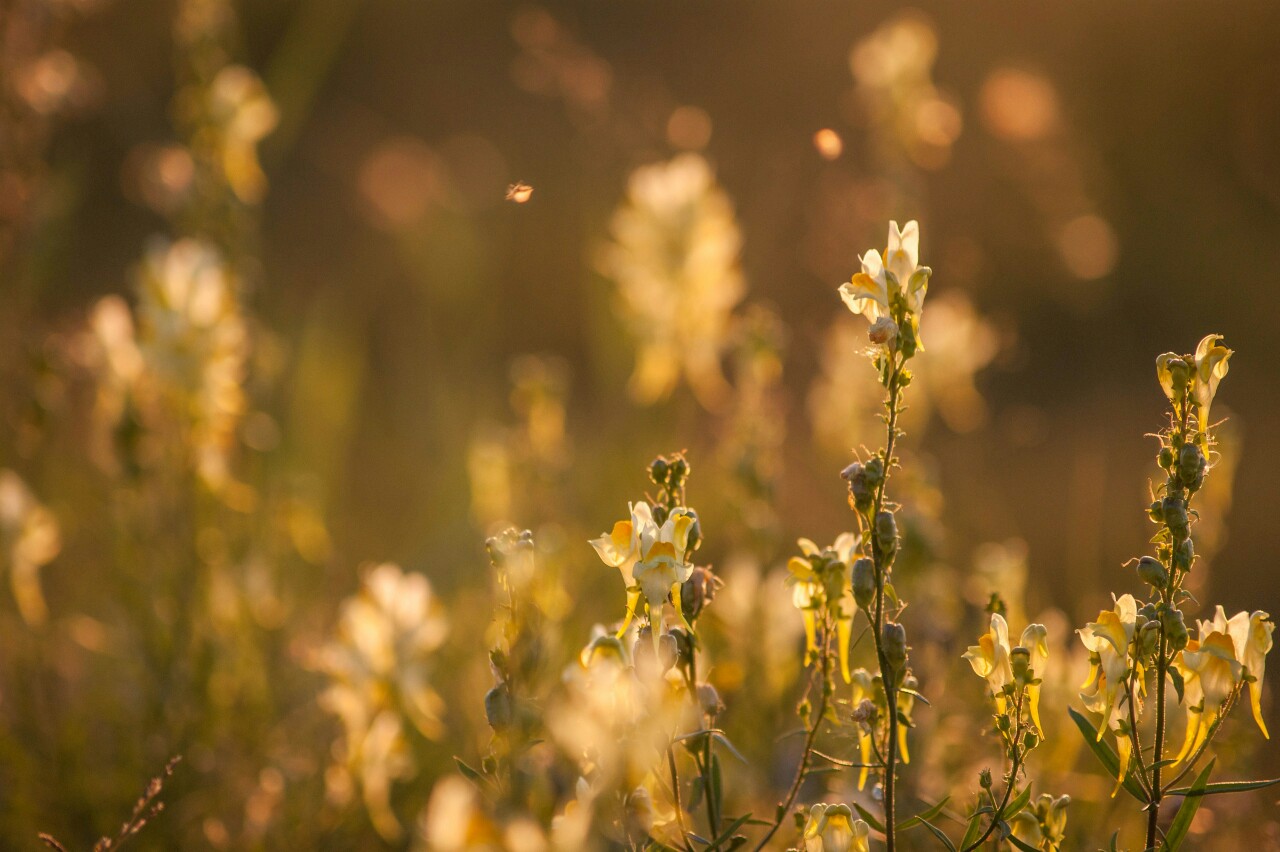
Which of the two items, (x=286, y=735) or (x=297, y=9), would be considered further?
(x=297, y=9)

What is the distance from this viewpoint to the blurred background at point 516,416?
274 centimetres

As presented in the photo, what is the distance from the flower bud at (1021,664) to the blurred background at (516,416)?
63cm

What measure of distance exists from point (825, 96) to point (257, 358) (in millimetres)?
7143

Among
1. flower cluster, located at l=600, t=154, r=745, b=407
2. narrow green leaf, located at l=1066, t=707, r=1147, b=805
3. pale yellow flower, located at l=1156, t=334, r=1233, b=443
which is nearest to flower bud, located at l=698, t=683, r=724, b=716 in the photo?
narrow green leaf, located at l=1066, t=707, r=1147, b=805

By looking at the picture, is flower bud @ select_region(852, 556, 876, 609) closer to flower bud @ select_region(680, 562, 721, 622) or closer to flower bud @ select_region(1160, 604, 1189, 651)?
flower bud @ select_region(680, 562, 721, 622)

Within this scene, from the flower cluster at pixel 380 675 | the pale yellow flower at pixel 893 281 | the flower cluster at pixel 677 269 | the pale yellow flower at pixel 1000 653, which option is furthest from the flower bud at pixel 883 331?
the flower cluster at pixel 677 269

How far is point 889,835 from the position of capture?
4.43ft

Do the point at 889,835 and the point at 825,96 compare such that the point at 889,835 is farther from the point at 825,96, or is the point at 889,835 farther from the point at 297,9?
the point at 297,9

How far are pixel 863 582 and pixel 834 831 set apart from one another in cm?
32

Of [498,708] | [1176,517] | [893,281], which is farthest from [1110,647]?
[498,708]

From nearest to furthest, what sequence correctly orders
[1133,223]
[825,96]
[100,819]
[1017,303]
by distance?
1. [100,819]
2. [1017,303]
3. [1133,223]
4. [825,96]

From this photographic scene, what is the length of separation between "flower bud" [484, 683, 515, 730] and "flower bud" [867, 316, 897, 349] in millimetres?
598

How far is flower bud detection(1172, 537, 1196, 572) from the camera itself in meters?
1.36

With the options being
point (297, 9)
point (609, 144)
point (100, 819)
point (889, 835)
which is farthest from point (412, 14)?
point (889, 835)
